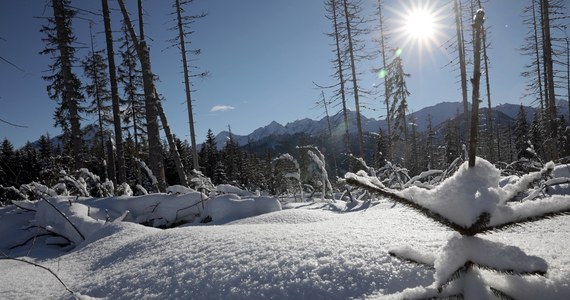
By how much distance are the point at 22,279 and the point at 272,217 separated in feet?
5.35

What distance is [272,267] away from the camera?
1.02 m

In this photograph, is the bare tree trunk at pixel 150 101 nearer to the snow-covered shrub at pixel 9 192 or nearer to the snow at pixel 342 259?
the snow-covered shrub at pixel 9 192

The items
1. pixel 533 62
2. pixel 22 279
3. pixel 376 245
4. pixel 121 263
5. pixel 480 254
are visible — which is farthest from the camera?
pixel 533 62

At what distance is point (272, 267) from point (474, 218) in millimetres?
655

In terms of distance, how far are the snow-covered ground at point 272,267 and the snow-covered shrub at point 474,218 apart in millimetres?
87

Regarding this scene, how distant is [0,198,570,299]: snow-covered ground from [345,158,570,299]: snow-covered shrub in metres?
0.09

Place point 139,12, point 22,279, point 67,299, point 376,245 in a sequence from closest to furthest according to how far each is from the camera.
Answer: point 376,245
point 67,299
point 22,279
point 139,12

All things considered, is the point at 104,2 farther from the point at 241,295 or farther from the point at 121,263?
the point at 241,295

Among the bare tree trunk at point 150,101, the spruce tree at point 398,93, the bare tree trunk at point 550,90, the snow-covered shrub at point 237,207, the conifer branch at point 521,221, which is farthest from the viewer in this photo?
the spruce tree at point 398,93

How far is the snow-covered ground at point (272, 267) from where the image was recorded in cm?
85

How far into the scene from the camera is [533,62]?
68.6 feet

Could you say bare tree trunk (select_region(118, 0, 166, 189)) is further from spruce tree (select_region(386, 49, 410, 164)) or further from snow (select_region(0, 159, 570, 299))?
spruce tree (select_region(386, 49, 410, 164))

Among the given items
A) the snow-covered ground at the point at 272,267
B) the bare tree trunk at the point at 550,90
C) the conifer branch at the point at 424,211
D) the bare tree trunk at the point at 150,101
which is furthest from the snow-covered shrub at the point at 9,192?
the bare tree trunk at the point at 550,90

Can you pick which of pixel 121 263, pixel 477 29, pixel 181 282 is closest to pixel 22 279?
pixel 121 263
